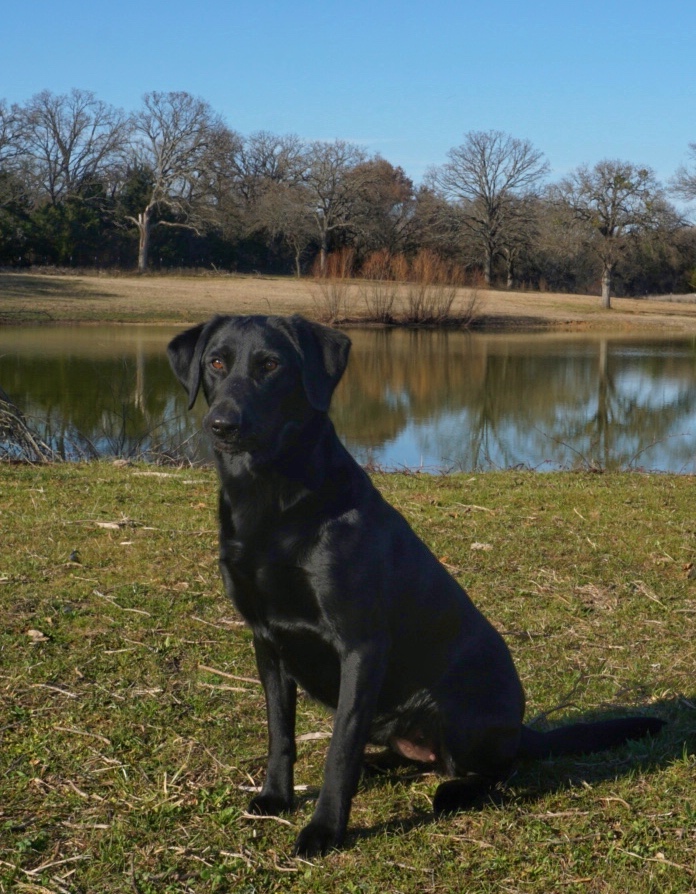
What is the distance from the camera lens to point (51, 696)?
4.33 metres

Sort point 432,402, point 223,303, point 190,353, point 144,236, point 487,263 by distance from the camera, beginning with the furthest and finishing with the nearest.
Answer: point 487,263 < point 144,236 < point 223,303 < point 432,402 < point 190,353

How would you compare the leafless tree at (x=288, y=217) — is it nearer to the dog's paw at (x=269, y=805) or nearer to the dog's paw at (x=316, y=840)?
the dog's paw at (x=269, y=805)

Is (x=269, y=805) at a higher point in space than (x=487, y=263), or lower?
lower

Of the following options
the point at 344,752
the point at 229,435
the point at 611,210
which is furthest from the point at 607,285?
the point at 344,752

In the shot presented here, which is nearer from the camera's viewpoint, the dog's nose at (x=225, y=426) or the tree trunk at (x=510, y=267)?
the dog's nose at (x=225, y=426)

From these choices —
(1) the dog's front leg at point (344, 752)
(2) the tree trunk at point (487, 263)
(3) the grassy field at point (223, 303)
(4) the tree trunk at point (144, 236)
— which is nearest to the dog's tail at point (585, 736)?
(1) the dog's front leg at point (344, 752)

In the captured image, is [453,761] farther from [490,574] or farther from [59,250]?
[59,250]

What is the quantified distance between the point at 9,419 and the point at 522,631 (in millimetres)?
8245

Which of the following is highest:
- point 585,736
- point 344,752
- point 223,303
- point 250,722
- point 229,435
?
point 223,303

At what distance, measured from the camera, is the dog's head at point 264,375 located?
3158 millimetres

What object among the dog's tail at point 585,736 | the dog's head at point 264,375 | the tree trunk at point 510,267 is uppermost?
the tree trunk at point 510,267

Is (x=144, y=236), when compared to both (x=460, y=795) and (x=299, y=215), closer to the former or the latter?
(x=299, y=215)

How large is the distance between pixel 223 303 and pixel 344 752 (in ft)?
141

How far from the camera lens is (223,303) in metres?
44.9
